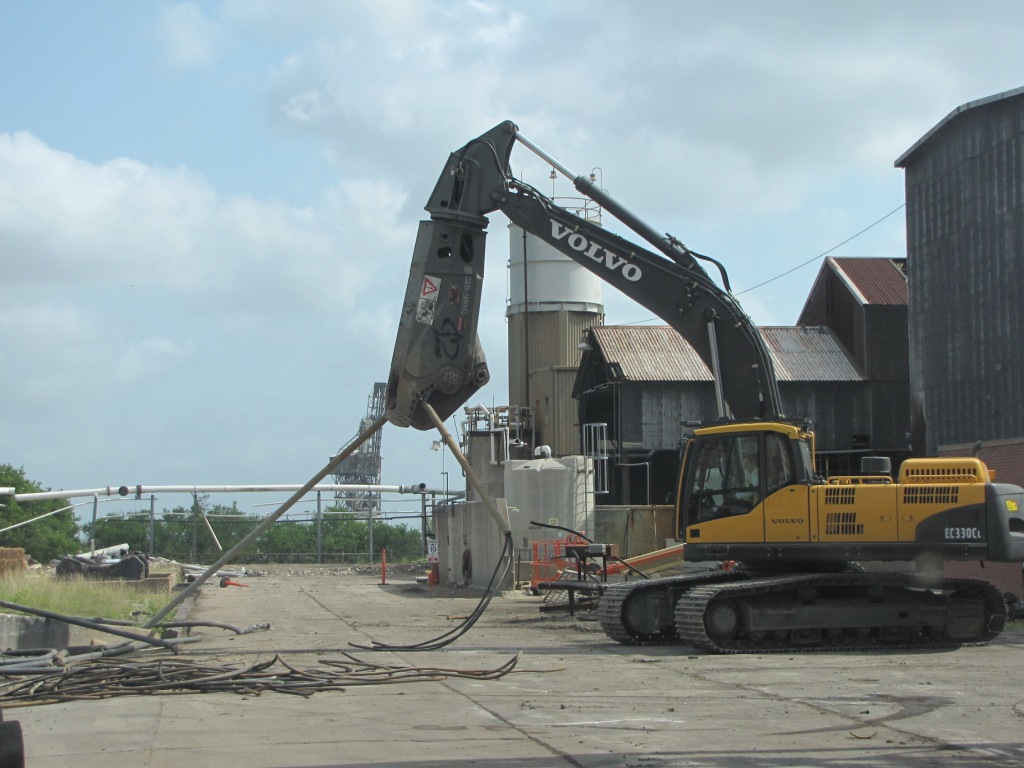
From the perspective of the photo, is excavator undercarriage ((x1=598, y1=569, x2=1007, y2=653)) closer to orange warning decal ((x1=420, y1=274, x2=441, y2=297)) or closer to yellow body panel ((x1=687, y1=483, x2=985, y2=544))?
yellow body panel ((x1=687, y1=483, x2=985, y2=544))

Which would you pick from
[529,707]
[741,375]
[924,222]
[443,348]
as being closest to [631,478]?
[924,222]

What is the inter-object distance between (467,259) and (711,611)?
5.39 metres


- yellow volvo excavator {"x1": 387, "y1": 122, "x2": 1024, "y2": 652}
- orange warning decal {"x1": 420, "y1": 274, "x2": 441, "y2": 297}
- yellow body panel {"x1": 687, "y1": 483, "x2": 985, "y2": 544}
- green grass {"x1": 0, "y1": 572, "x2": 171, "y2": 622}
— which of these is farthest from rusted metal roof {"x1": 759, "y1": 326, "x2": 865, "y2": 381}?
orange warning decal {"x1": 420, "y1": 274, "x2": 441, "y2": 297}

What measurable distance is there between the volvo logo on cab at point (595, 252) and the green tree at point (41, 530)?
110 feet

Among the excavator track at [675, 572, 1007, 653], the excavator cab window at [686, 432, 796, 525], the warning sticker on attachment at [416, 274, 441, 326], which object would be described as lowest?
the excavator track at [675, 572, 1007, 653]

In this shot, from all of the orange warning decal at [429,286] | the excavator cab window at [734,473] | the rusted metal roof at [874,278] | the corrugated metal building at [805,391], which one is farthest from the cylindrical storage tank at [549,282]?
the orange warning decal at [429,286]

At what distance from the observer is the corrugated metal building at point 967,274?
2586 centimetres

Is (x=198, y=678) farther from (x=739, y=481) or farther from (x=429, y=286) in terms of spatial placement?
(x=739, y=481)

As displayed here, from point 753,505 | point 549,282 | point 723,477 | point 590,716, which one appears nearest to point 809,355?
point 549,282

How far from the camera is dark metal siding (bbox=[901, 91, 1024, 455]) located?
25875 millimetres

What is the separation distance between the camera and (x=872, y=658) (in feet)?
47.9

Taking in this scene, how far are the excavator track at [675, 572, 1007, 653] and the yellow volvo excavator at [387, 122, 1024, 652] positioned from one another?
0.02 metres

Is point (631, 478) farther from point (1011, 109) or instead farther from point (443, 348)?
point (443, 348)

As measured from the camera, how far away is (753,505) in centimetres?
1566
